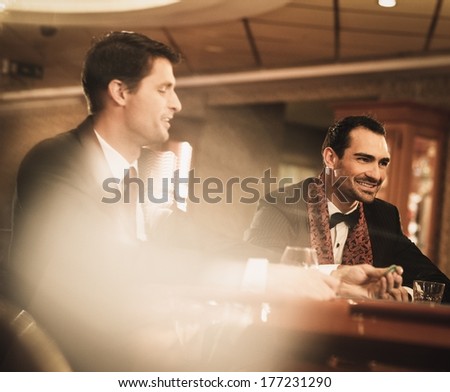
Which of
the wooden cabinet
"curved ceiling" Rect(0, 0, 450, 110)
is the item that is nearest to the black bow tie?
"curved ceiling" Rect(0, 0, 450, 110)

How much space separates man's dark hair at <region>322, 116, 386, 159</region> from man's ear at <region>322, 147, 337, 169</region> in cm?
1

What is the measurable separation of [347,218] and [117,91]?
29.3 inches

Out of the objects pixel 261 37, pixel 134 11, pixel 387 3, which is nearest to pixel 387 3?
pixel 387 3

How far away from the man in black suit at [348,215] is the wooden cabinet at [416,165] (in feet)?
4.44

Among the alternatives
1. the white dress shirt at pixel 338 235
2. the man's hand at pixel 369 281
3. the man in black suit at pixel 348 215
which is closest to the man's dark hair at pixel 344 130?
the man in black suit at pixel 348 215

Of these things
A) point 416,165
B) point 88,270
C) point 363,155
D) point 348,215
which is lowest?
point 88,270

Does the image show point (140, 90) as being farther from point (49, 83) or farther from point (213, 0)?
point (213, 0)

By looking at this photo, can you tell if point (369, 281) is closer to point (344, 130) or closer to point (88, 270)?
point (344, 130)

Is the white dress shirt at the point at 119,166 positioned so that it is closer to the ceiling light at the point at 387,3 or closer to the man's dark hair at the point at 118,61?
the man's dark hair at the point at 118,61

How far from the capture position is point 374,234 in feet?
5.70

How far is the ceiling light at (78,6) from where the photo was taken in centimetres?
218

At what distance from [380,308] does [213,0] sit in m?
2.13

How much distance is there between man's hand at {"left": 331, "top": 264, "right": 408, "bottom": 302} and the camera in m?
1.38

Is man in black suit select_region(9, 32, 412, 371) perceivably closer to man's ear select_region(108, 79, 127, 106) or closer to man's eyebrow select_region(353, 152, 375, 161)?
man's ear select_region(108, 79, 127, 106)
